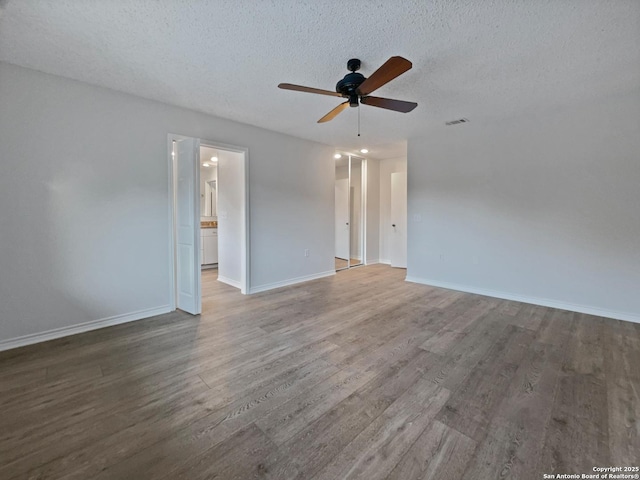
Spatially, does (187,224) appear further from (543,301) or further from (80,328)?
(543,301)

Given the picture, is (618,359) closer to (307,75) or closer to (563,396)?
(563,396)

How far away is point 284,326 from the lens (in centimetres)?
303

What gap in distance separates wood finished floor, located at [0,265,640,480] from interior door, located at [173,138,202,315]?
36cm

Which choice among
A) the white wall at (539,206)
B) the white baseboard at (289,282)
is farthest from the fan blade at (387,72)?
the white baseboard at (289,282)

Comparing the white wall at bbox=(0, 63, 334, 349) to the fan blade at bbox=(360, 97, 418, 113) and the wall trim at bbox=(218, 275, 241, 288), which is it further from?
the fan blade at bbox=(360, 97, 418, 113)

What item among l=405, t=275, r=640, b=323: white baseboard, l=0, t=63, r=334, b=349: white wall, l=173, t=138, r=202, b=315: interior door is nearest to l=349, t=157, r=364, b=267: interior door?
l=405, t=275, r=640, b=323: white baseboard

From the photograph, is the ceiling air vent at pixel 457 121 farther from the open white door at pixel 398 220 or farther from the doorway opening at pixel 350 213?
the doorway opening at pixel 350 213

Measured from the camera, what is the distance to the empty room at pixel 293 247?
5.06 ft

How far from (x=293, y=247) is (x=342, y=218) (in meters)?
2.28

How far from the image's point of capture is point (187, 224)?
11.0ft

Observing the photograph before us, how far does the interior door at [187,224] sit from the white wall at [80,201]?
163mm

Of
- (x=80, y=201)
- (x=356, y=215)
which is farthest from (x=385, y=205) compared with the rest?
(x=80, y=201)

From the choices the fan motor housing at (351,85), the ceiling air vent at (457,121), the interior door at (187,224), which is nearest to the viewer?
the fan motor housing at (351,85)

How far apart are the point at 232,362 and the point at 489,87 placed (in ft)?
12.1
